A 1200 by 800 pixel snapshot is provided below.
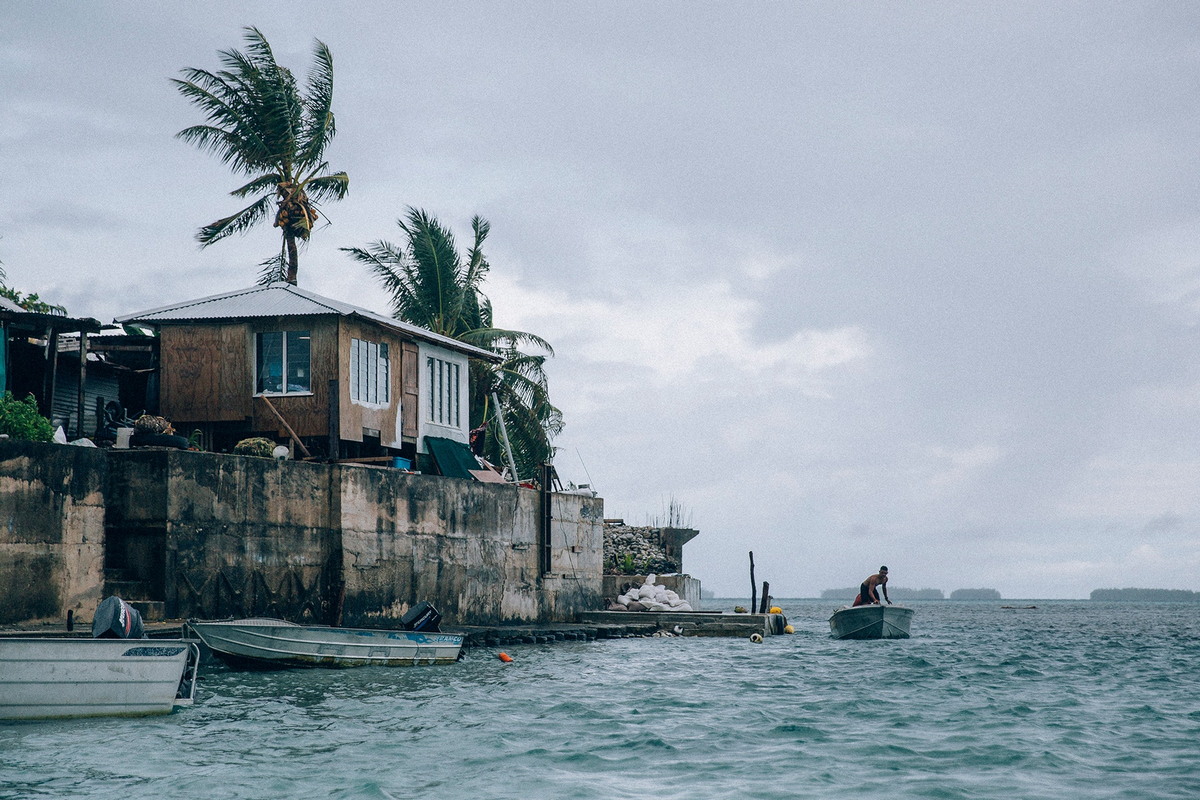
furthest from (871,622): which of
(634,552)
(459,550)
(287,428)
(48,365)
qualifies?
(48,365)

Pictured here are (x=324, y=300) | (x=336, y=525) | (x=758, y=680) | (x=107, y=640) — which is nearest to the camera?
(x=107, y=640)

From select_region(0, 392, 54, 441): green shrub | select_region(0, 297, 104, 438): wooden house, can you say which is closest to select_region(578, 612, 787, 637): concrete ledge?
select_region(0, 297, 104, 438): wooden house

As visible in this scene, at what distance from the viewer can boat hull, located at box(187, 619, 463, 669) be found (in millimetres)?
21469

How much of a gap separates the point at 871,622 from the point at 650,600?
7271 mm

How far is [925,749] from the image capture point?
16203 millimetres

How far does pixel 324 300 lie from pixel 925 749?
66.4ft

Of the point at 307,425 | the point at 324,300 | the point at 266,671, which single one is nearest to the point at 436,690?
the point at 266,671

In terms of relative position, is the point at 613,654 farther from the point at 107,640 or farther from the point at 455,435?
the point at 107,640

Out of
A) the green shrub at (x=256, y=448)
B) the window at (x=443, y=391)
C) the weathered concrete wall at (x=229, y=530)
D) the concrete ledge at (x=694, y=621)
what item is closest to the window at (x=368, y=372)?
the window at (x=443, y=391)

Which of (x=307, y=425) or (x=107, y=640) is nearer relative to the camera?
(x=107, y=640)

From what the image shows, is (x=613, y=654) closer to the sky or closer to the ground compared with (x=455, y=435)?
closer to the ground

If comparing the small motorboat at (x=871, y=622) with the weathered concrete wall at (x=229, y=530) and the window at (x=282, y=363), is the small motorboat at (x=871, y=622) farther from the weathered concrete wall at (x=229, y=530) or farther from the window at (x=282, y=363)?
the window at (x=282, y=363)

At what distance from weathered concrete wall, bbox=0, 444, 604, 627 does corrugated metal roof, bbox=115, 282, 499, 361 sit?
4576 mm

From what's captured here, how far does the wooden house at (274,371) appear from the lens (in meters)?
29.4
